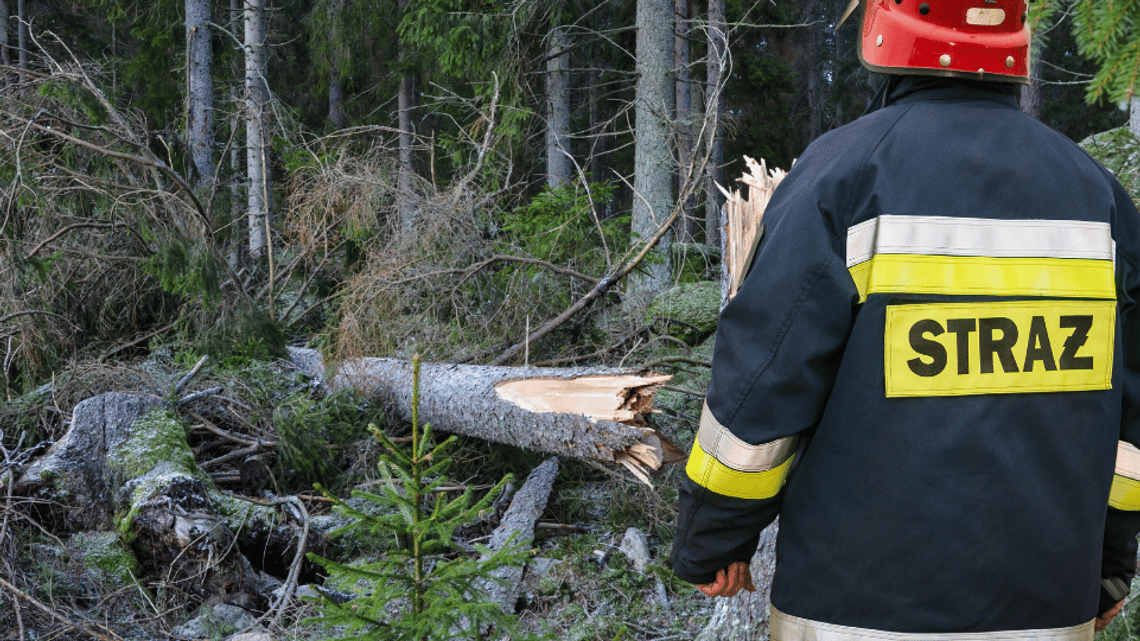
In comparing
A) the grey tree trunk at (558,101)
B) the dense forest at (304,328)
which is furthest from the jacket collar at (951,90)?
the grey tree trunk at (558,101)

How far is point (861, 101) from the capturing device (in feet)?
63.7

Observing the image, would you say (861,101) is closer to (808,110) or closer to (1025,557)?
(808,110)

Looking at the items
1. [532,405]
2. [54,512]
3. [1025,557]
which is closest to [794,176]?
[1025,557]

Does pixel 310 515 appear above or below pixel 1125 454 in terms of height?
below

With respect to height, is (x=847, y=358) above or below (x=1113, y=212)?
below

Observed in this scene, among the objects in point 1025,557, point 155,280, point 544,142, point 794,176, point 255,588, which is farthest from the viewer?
point 544,142

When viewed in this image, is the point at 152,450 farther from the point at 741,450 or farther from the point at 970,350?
the point at 970,350

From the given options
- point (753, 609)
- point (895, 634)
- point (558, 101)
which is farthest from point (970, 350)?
point (558, 101)

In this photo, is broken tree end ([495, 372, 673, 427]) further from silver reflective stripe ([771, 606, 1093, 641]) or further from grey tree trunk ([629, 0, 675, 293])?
grey tree trunk ([629, 0, 675, 293])

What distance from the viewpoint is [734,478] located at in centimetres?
163

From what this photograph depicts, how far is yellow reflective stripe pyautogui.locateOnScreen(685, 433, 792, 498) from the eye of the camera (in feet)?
5.34

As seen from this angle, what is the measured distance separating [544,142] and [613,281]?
295 inches

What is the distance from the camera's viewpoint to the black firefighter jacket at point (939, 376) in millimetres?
1524

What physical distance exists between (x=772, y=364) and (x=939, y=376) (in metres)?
0.32
